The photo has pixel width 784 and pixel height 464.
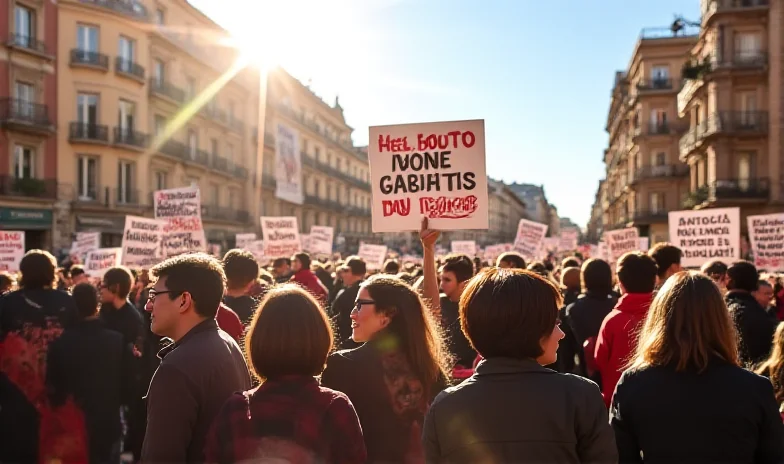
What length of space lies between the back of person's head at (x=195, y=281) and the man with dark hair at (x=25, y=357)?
243cm

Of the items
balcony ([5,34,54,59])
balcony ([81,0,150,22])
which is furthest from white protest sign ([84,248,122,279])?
balcony ([81,0,150,22])

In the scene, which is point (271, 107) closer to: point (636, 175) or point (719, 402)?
point (636, 175)

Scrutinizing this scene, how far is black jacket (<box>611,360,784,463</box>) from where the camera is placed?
266 cm

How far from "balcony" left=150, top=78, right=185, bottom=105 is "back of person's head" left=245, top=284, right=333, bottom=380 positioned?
33.3 m

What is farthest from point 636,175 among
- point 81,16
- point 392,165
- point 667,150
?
point 392,165

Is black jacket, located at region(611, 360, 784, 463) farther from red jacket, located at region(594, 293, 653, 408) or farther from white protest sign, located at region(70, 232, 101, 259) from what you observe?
white protest sign, located at region(70, 232, 101, 259)

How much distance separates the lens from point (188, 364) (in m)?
2.89

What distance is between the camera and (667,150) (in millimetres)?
47750

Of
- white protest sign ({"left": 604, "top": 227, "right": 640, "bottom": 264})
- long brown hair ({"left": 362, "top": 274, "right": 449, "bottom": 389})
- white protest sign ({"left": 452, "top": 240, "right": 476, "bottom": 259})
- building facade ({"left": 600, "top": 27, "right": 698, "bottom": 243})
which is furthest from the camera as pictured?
building facade ({"left": 600, "top": 27, "right": 698, "bottom": 243})

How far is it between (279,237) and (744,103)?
2603 cm

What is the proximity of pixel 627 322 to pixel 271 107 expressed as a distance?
46.5 metres

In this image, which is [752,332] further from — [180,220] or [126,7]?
[126,7]

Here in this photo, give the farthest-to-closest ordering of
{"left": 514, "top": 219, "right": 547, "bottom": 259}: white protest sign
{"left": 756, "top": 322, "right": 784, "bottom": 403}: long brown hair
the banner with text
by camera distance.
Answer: the banner with text < {"left": 514, "top": 219, "right": 547, "bottom": 259}: white protest sign < {"left": 756, "top": 322, "right": 784, "bottom": 403}: long brown hair

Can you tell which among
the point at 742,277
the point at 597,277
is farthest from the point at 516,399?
the point at 597,277
